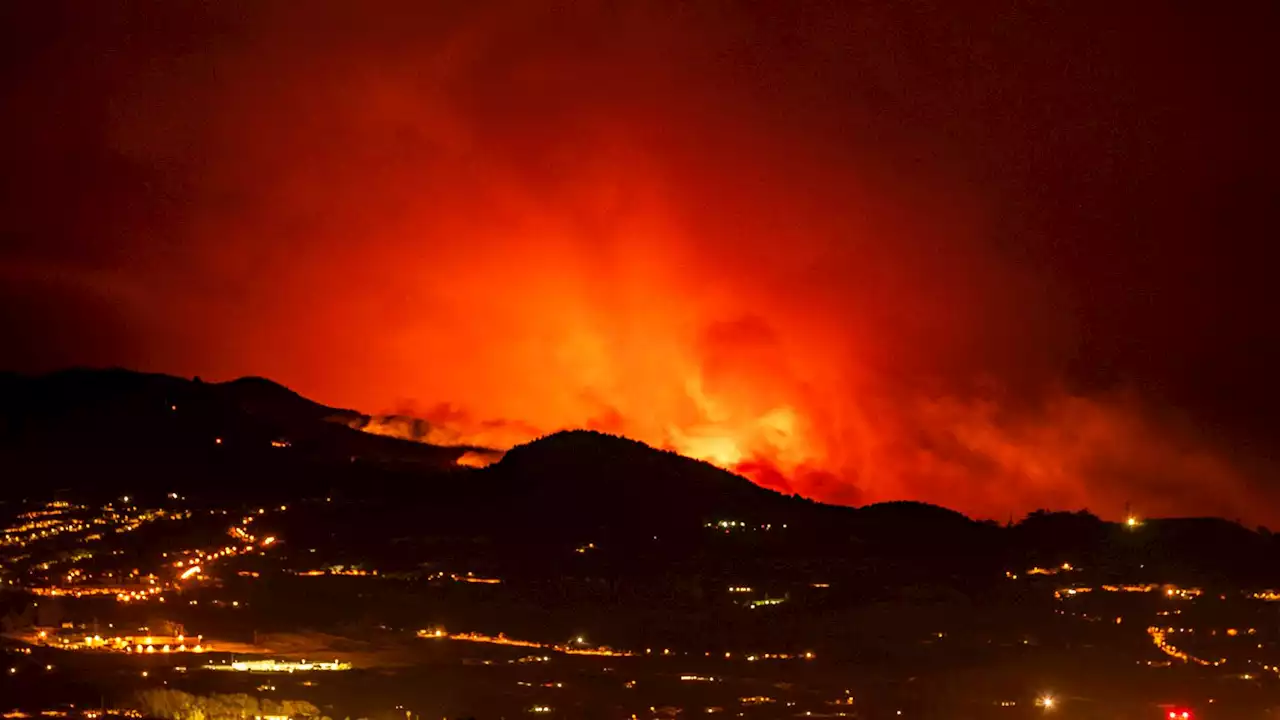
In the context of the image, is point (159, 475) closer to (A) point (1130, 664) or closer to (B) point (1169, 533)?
(A) point (1130, 664)

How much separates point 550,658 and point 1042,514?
20716mm

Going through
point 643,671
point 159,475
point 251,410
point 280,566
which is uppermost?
point 251,410

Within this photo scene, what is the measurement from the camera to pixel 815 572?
38.0m

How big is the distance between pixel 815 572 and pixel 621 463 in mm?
7055

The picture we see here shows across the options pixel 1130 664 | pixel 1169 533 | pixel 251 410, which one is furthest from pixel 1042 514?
pixel 251 410

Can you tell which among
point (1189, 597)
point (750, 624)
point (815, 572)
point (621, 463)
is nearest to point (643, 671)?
point (750, 624)

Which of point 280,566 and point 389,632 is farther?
point 280,566

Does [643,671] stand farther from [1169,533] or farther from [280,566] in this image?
[1169,533]

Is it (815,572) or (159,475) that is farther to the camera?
(159,475)

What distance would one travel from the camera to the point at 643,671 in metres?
28.9

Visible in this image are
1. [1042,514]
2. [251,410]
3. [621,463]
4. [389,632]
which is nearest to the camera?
[389,632]

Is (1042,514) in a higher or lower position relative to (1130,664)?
higher

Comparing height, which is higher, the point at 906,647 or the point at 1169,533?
the point at 1169,533

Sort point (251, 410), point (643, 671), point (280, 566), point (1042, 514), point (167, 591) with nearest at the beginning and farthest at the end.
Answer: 1. point (643, 671)
2. point (167, 591)
3. point (280, 566)
4. point (1042, 514)
5. point (251, 410)
